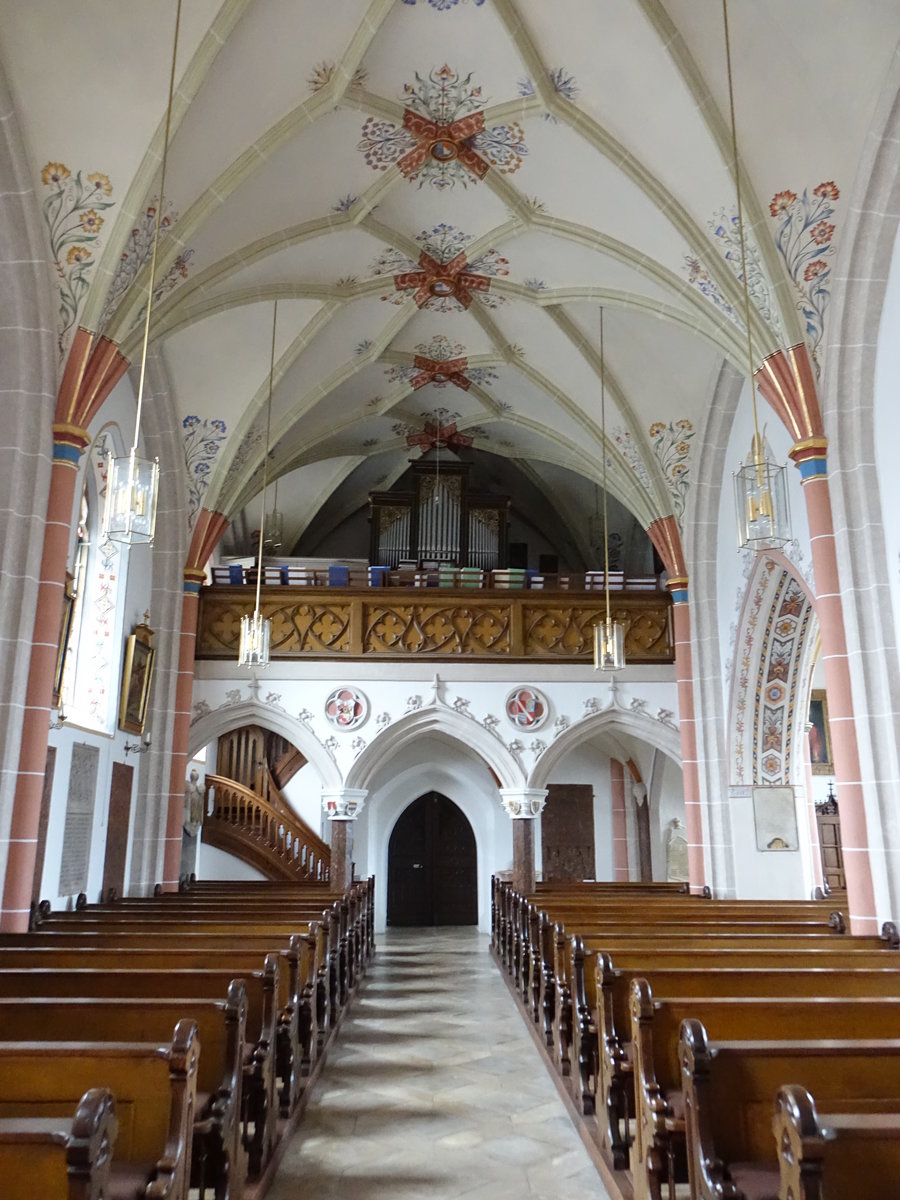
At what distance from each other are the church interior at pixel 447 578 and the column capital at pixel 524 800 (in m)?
0.05

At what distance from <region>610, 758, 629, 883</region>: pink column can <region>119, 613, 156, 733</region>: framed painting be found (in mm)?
10857

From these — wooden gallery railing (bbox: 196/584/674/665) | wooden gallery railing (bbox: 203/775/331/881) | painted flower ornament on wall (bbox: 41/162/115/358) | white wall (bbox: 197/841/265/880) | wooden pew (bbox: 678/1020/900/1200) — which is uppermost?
painted flower ornament on wall (bbox: 41/162/115/358)

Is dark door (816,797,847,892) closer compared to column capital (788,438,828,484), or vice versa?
column capital (788,438,828,484)

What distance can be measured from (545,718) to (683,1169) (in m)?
10.6

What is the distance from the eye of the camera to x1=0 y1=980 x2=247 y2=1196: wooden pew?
4.35 meters

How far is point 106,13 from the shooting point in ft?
25.6

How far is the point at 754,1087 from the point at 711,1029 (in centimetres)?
101

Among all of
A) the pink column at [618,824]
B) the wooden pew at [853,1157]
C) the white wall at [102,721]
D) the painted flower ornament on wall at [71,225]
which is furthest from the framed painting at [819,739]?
the wooden pew at [853,1157]

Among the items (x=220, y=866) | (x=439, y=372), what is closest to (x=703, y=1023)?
(x=439, y=372)

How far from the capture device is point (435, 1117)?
6.26 metres

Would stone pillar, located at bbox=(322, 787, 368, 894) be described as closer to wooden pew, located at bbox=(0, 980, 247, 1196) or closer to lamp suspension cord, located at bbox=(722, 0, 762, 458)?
lamp suspension cord, located at bbox=(722, 0, 762, 458)

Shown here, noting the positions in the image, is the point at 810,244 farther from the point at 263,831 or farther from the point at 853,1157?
the point at 263,831

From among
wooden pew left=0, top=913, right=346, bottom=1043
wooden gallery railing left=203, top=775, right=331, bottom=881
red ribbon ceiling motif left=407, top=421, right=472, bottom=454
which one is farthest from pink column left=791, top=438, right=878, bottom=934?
wooden gallery railing left=203, top=775, right=331, bottom=881

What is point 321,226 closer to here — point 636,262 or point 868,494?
point 636,262
